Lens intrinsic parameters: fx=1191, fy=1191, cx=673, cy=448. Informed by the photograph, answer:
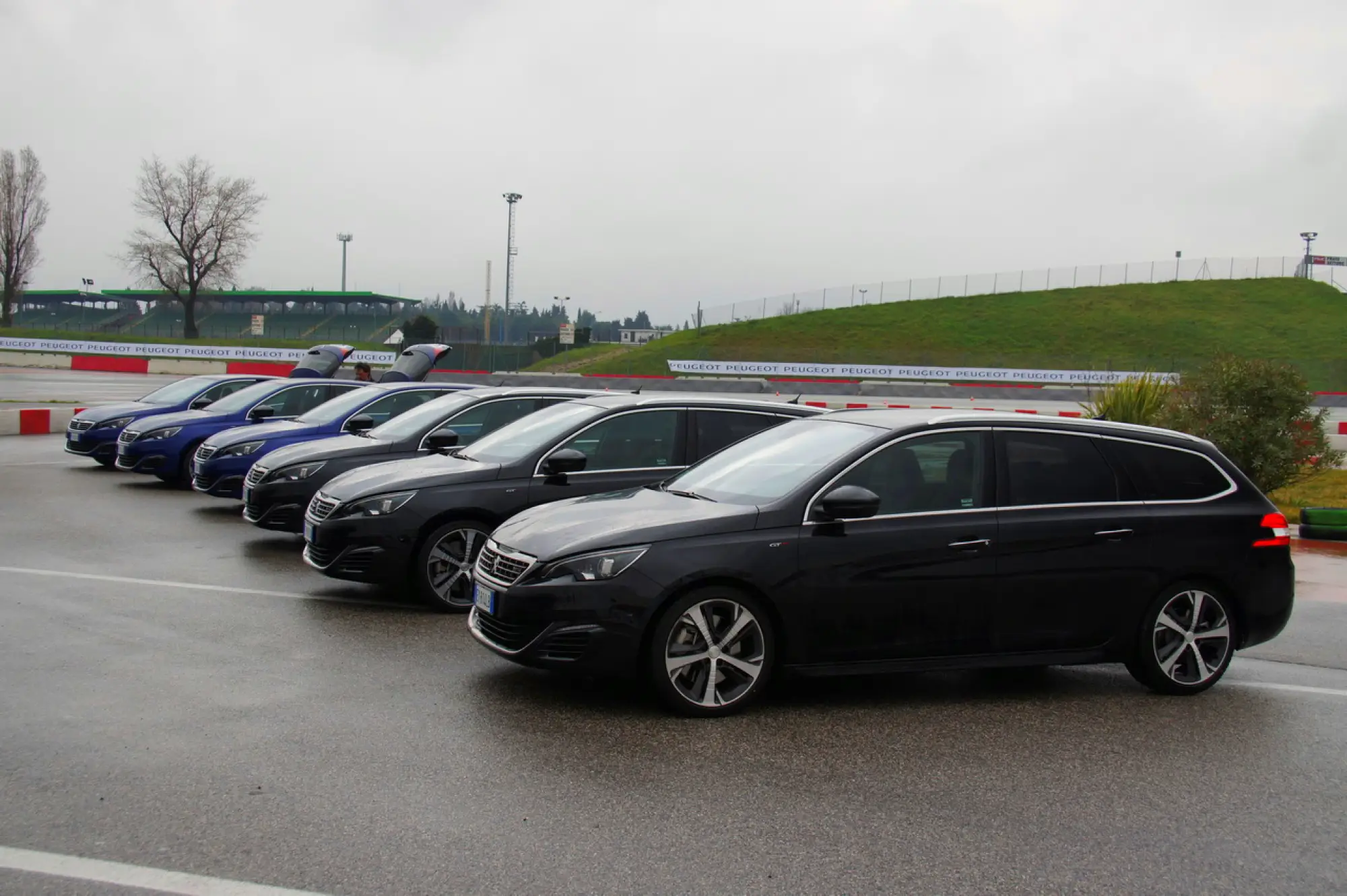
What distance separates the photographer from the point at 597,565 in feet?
19.5

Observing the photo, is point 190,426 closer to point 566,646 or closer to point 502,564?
point 502,564

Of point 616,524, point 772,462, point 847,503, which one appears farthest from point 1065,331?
point 616,524

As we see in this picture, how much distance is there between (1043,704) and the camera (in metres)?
6.61

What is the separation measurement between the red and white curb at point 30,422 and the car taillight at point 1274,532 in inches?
867

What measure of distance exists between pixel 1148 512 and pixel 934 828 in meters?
→ 3.03

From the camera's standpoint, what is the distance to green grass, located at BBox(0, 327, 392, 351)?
63394 millimetres

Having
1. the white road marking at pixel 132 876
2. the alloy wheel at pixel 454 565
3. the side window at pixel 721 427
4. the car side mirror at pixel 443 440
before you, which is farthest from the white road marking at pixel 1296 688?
the car side mirror at pixel 443 440

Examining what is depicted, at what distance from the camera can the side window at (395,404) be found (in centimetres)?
1318

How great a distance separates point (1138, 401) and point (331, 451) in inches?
469

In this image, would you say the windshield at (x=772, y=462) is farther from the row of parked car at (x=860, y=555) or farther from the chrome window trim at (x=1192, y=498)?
the chrome window trim at (x=1192, y=498)

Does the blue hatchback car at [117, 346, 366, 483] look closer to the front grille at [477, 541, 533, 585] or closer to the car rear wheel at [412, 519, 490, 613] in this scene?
the car rear wheel at [412, 519, 490, 613]

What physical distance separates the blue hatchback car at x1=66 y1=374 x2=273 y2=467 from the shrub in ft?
41.4

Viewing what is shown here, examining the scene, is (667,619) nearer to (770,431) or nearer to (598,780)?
(598,780)

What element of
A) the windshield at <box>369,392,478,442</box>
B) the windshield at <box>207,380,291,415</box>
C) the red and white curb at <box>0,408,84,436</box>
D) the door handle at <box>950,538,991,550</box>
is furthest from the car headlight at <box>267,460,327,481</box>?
the red and white curb at <box>0,408,84,436</box>
